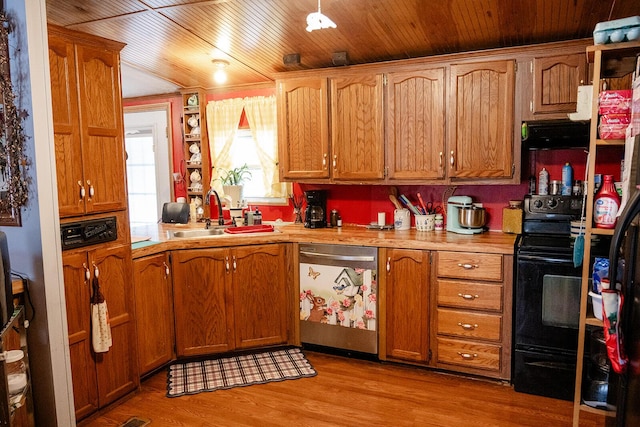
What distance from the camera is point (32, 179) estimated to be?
1.92 m

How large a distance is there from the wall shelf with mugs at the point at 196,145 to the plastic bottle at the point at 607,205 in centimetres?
319

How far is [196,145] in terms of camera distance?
4262 millimetres

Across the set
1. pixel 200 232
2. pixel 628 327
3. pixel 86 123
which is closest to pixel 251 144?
pixel 200 232

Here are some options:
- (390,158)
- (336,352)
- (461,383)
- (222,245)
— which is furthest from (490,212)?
(222,245)

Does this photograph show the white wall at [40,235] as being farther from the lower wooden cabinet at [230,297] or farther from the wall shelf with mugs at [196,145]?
the wall shelf with mugs at [196,145]

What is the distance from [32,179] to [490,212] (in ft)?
9.38

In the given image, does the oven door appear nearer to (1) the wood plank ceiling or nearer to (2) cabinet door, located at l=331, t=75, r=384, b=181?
(2) cabinet door, located at l=331, t=75, r=384, b=181

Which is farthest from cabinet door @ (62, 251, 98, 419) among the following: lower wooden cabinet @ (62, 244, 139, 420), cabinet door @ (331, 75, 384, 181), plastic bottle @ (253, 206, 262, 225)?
cabinet door @ (331, 75, 384, 181)

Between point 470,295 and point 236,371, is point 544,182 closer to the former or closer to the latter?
point 470,295

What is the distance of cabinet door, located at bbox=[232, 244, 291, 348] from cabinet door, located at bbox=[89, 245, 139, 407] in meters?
0.74

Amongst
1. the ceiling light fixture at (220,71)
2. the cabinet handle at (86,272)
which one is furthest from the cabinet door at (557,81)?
the cabinet handle at (86,272)

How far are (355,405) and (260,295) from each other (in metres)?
1.03

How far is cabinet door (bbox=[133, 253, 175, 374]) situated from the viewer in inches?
109

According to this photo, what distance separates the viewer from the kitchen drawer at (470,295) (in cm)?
277
